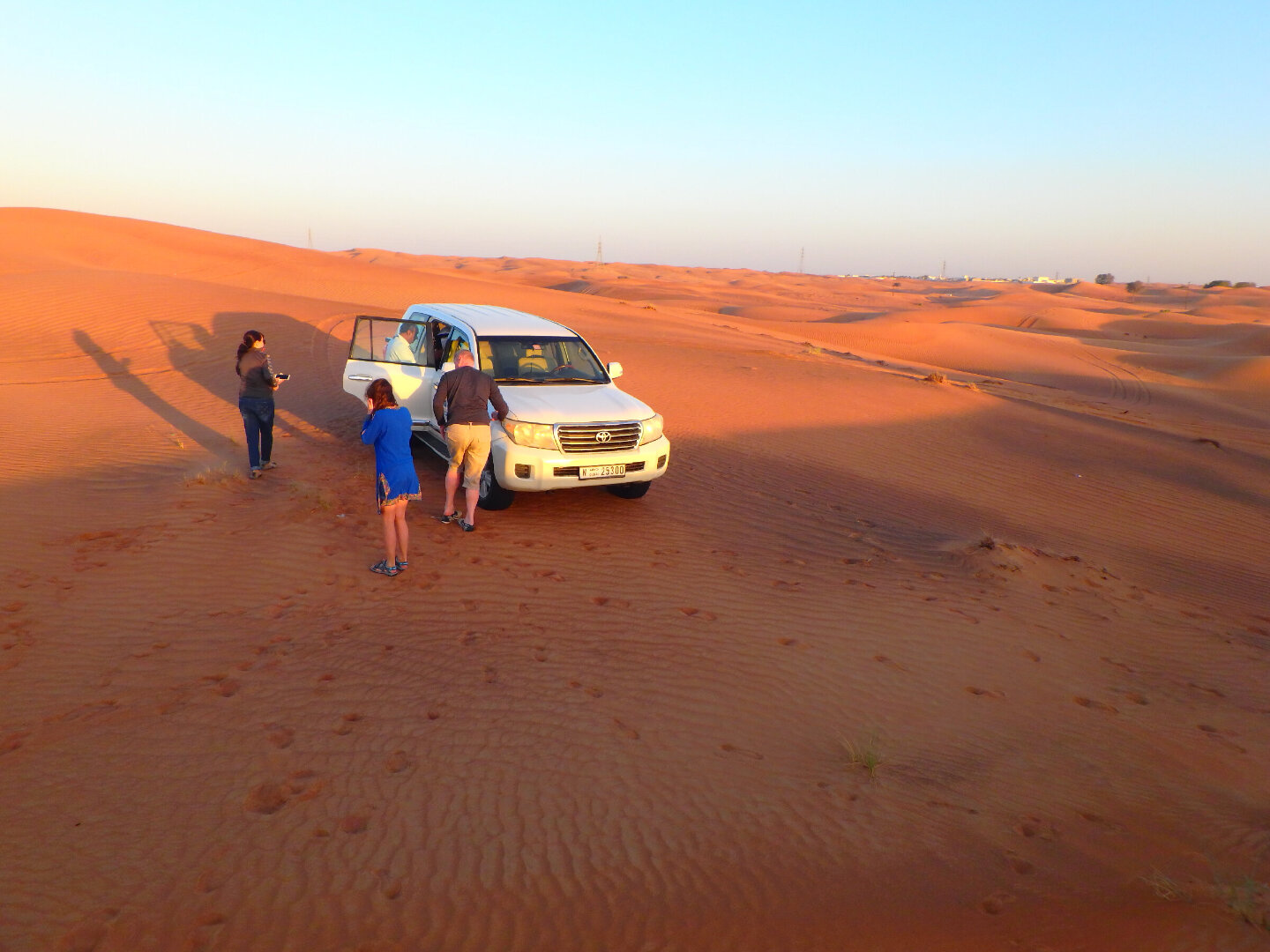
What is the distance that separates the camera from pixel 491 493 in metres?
8.00

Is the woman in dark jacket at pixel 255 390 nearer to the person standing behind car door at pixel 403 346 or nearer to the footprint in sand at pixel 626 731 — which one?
the person standing behind car door at pixel 403 346

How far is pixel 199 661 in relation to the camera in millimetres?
5090

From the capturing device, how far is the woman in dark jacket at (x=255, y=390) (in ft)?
27.0

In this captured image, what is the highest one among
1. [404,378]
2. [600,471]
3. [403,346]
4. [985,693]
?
[403,346]

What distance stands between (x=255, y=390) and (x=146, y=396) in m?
5.86

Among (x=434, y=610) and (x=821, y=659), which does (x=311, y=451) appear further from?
(x=821, y=659)

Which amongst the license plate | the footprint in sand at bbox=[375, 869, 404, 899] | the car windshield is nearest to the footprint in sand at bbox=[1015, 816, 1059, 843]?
the footprint in sand at bbox=[375, 869, 404, 899]

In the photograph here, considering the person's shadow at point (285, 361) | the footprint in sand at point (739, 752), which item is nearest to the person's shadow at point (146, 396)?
the person's shadow at point (285, 361)

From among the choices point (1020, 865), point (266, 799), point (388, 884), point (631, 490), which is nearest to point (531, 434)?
point (631, 490)

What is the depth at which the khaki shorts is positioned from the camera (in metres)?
7.18

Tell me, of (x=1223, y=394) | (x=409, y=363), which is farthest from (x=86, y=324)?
(x=1223, y=394)

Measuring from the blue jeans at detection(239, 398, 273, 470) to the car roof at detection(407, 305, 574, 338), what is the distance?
2.21 m

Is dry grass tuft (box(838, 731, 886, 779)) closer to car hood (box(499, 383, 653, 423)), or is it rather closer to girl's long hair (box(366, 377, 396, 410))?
car hood (box(499, 383, 653, 423))

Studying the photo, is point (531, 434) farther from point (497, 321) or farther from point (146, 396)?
point (146, 396)
